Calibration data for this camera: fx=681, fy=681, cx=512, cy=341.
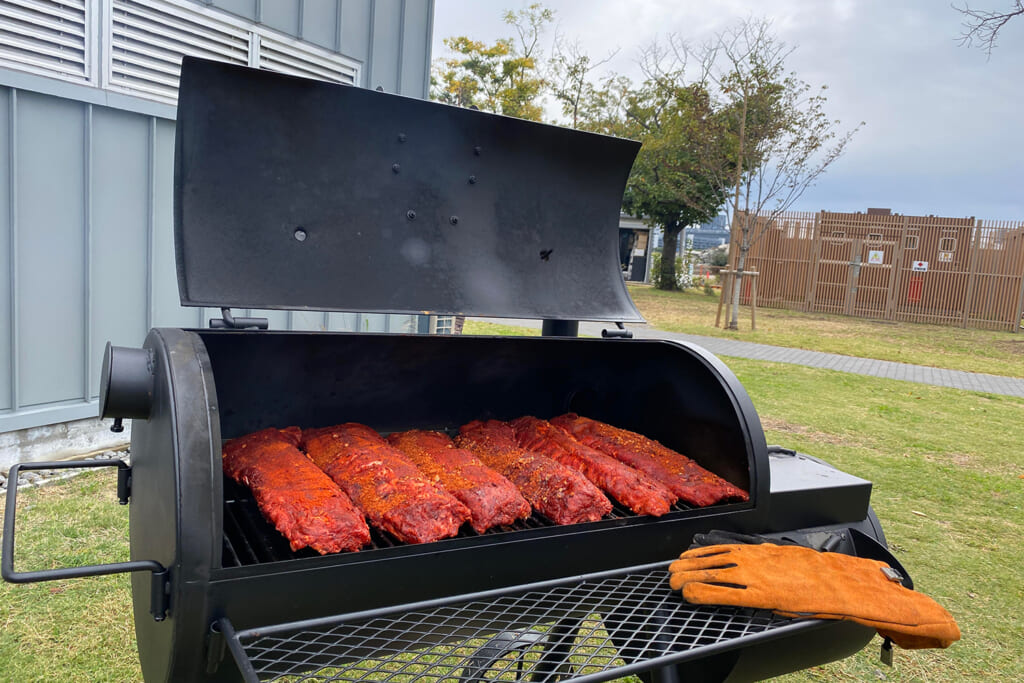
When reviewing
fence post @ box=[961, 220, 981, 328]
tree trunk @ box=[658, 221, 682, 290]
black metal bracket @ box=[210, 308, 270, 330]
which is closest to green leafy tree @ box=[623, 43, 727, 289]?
tree trunk @ box=[658, 221, 682, 290]

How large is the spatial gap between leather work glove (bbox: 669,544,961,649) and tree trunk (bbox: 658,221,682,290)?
22.8 m

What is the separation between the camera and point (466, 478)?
2031 millimetres

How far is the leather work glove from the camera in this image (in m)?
1.60

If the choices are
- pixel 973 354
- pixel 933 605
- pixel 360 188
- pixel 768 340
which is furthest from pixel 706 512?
pixel 973 354

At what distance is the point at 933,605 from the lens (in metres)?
1.67

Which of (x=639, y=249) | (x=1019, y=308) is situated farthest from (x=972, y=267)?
(x=639, y=249)

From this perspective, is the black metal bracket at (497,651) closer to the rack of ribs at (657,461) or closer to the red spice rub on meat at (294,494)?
the red spice rub on meat at (294,494)

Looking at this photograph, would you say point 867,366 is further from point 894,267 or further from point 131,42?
point 131,42

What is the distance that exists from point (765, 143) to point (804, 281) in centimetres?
644

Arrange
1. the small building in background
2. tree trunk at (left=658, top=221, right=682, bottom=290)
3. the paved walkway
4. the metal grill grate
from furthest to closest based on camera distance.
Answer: the small building in background < tree trunk at (left=658, top=221, right=682, bottom=290) < the paved walkway < the metal grill grate

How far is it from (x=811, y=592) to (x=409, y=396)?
1.50 metres

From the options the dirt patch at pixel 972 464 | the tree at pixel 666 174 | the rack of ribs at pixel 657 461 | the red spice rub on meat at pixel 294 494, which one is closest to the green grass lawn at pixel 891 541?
the dirt patch at pixel 972 464

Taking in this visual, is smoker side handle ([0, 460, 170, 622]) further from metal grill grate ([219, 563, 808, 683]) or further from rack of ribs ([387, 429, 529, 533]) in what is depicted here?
rack of ribs ([387, 429, 529, 533])

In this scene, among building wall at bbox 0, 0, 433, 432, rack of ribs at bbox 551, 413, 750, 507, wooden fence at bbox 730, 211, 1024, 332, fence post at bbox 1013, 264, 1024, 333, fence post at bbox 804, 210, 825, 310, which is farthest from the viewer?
fence post at bbox 804, 210, 825, 310
